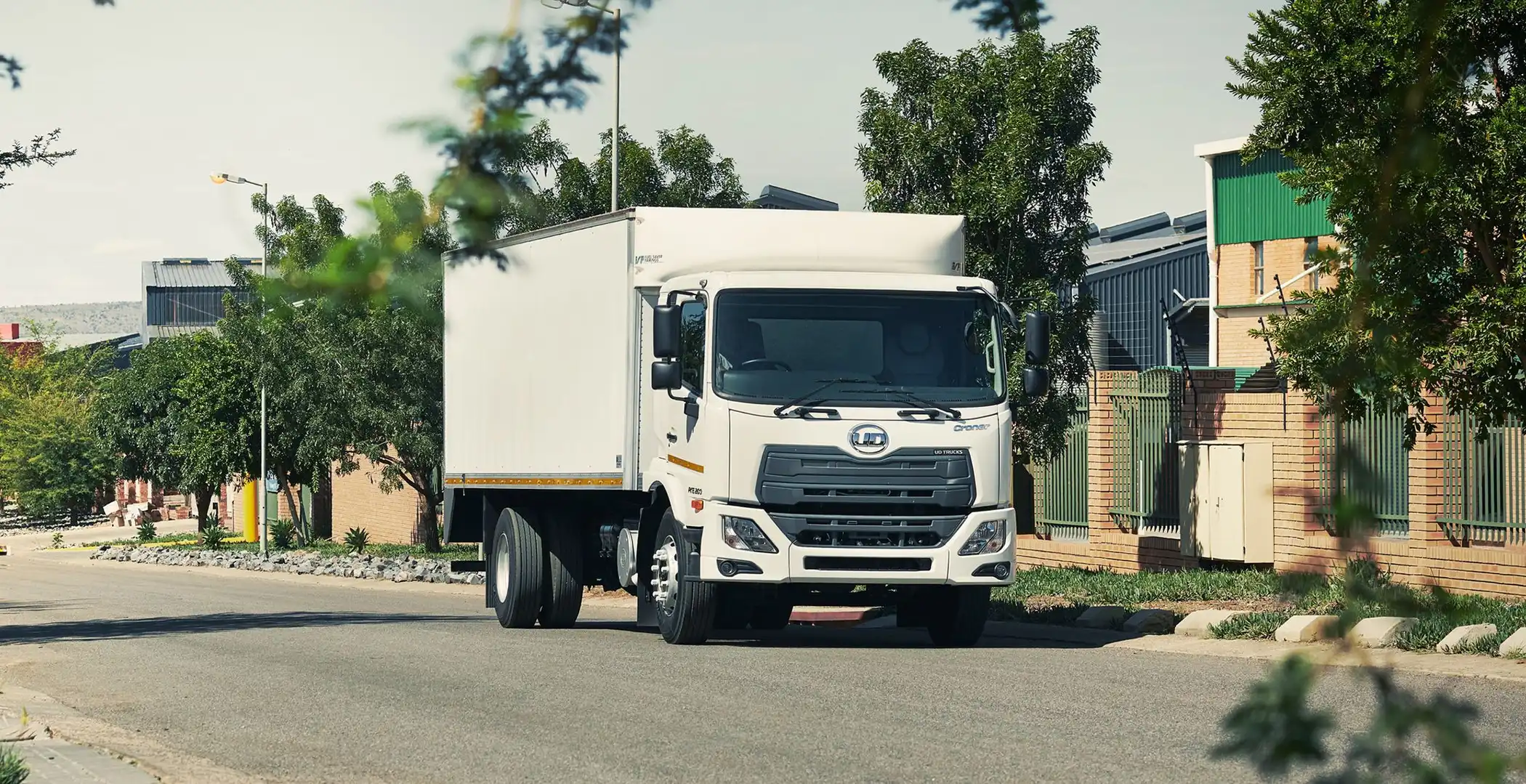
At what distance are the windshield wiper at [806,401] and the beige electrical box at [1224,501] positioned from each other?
8.35m

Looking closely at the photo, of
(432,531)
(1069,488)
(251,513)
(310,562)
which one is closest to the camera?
(1069,488)

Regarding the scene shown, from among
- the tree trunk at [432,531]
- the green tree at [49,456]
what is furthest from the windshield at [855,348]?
the green tree at [49,456]

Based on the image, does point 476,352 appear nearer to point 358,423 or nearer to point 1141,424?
point 1141,424

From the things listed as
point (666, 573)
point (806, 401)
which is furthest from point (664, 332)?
point (666, 573)

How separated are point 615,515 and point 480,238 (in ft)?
48.0

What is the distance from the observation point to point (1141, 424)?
2419 centimetres

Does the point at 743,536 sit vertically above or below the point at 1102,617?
above

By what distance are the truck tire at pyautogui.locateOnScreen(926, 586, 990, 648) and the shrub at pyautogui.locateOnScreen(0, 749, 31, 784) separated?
27.5ft

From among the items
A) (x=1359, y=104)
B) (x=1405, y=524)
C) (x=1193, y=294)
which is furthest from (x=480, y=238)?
(x=1193, y=294)

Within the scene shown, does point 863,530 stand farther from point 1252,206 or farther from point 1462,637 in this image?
point 1252,206

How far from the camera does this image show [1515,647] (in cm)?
1300

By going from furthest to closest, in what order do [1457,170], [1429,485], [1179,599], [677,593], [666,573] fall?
1. [1179,599]
2. [1429,485]
3. [666,573]
4. [677,593]
5. [1457,170]

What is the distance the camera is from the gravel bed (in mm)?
34125

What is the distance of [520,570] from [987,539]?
5519 mm
